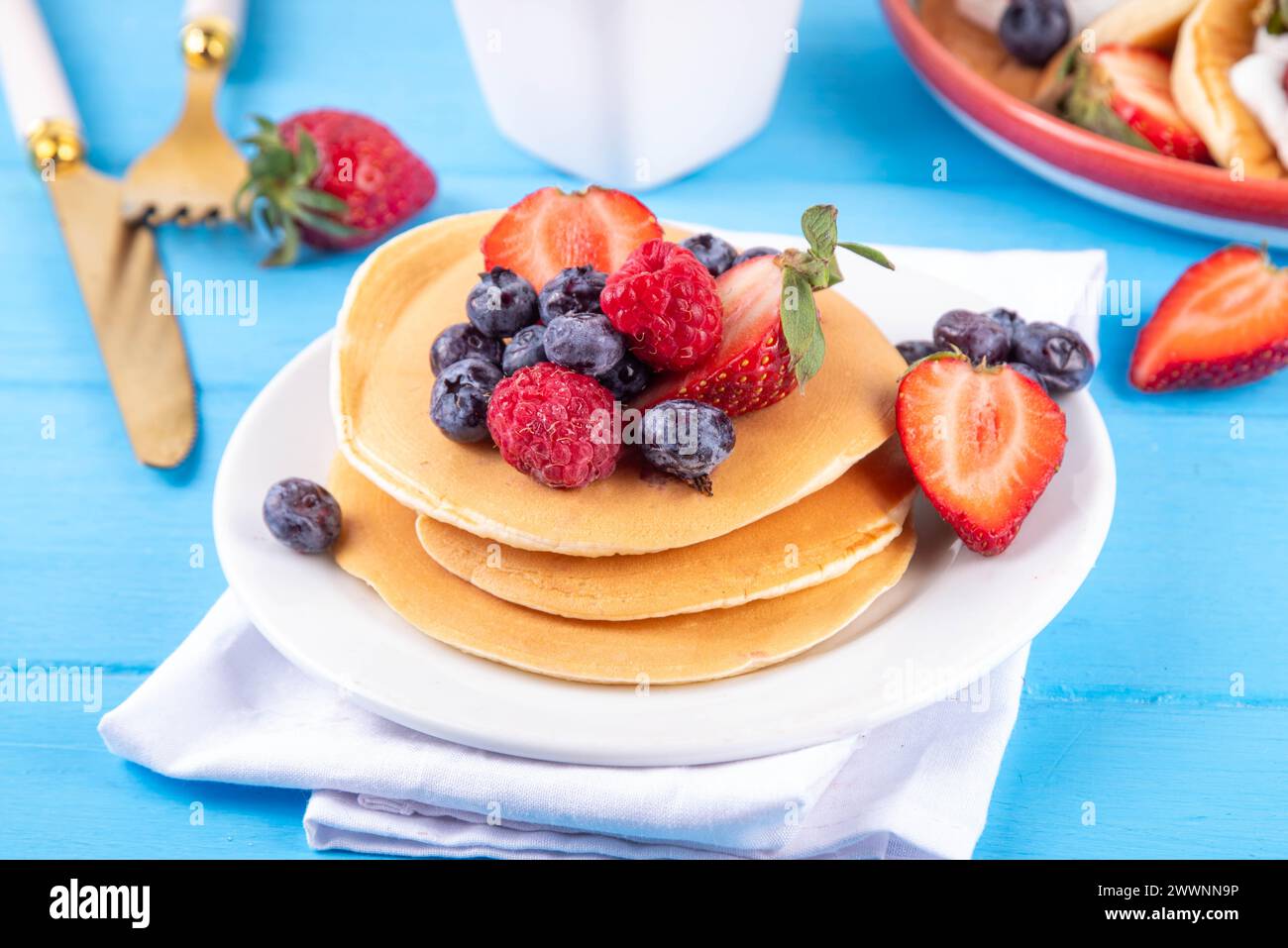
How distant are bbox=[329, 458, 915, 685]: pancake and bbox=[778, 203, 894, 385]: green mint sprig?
266mm

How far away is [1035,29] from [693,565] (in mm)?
1753

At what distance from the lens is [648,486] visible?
1.47m

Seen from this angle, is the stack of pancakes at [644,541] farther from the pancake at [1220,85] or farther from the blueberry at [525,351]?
the pancake at [1220,85]

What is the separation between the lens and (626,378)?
1.48 m

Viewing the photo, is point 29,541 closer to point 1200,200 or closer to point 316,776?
point 316,776

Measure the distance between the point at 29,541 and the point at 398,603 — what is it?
786mm

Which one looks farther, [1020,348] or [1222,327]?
[1222,327]

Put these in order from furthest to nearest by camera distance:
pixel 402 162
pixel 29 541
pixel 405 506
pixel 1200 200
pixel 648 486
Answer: pixel 402 162
pixel 1200 200
pixel 29 541
pixel 405 506
pixel 648 486

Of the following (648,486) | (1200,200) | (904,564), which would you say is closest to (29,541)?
(648,486)

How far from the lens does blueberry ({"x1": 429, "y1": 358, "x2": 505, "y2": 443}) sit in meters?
1.48

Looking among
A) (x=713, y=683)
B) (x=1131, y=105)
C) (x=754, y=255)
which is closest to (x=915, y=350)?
(x=754, y=255)

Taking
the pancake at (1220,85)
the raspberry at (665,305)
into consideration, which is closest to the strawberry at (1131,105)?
the pancake at (1220,85)

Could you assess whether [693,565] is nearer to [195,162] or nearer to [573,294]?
[573,294]

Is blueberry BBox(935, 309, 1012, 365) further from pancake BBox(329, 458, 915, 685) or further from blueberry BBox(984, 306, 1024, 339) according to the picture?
pancake BBox(329, 458, 915, 685)
